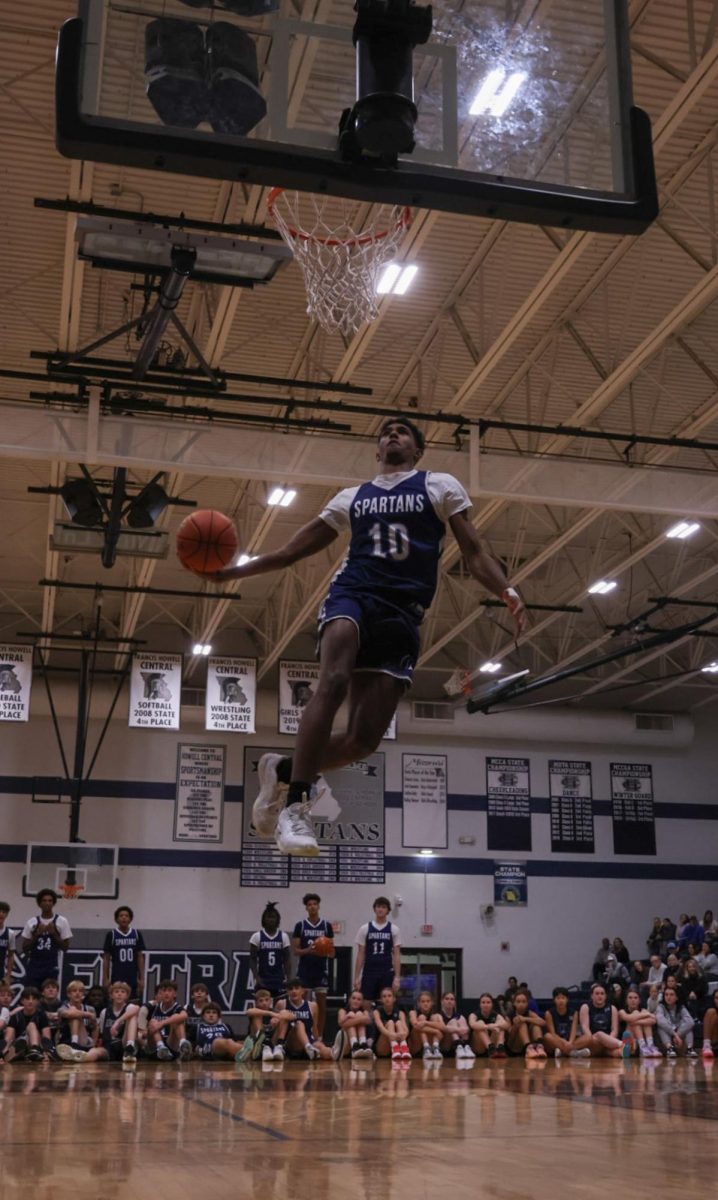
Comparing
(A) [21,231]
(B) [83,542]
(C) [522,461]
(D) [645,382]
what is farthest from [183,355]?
(D) [645,382]

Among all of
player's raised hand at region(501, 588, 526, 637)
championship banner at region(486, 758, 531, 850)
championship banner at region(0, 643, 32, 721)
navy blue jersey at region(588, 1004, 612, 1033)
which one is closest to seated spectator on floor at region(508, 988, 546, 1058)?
navy blue jersey at region(588, 1004, 612, 1033)

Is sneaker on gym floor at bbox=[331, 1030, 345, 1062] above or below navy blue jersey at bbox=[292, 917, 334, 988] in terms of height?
below

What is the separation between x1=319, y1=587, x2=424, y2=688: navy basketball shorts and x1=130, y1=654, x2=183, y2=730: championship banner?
707 inches

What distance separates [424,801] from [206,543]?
22.9 m

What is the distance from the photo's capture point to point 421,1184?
12.5 feet

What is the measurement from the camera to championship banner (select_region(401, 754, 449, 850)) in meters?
27.6

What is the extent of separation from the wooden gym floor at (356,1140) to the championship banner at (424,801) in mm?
18468

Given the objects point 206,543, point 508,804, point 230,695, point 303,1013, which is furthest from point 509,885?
point 206,543

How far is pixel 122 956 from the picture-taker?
15688mm

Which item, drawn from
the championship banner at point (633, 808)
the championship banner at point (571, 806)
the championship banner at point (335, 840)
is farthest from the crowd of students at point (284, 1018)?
the championship banner at point (633, 808)

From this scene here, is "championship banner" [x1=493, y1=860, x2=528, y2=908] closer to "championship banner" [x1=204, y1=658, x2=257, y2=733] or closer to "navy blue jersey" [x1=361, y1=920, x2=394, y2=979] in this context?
"championship banner" [x1=204, y1=658, x2=257, y2=733]

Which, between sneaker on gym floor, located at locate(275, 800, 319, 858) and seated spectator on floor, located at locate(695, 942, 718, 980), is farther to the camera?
seated spectator on floor, located at locate(695, 942, 718, 980)

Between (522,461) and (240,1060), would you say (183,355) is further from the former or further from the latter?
(240,1060)

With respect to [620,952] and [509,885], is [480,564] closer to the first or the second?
[620,952]
